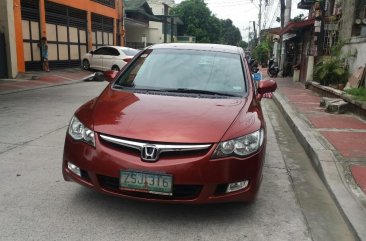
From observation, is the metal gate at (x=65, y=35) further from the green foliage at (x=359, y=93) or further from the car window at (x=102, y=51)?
the green foliage at (x=359, y=93)

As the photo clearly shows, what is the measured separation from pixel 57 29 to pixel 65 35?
40.0 inches

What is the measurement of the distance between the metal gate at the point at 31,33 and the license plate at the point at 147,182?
17.0m

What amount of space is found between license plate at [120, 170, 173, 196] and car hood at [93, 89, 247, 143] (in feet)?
0.93

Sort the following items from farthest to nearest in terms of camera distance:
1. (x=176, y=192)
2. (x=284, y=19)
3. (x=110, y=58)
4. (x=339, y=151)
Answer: (x=284, y=19)
(x=110, y=58)
(x=339, y=151)
(x=176, y=192)

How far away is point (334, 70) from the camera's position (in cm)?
1318

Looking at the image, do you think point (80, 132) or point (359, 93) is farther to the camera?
point (359, 93)

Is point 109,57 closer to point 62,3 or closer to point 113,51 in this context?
point 113,51

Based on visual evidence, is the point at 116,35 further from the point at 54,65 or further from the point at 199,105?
the point at 199,105

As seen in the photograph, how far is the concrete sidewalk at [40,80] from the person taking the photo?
1445cm

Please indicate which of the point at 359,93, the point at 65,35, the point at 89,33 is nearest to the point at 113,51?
the point at 65,35

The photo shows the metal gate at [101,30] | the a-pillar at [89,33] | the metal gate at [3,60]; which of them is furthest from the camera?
the metal gate at [101,30]

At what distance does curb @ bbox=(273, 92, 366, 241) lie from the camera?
372 cm

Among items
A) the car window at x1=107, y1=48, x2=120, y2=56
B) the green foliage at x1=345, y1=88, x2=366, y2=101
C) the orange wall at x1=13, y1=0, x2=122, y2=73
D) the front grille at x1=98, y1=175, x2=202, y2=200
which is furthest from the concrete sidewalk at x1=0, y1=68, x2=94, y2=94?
the front grille at x1=98, y1=175, x2=202, y2=200

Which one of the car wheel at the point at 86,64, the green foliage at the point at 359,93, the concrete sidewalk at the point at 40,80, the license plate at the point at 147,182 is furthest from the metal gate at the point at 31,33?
the license plate at the point at 147,182
